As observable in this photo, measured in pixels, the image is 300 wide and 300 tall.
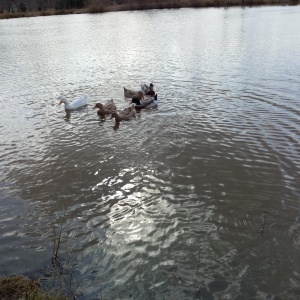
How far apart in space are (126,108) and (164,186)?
16.0 ft

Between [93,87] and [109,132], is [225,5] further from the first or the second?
[109,132]

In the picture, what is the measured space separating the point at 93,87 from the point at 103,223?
9.70 meters

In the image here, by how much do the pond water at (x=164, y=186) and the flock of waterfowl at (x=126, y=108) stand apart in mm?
332

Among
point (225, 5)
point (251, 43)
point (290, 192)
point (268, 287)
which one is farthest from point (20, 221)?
point (225, 5)

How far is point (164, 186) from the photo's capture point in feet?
21.2

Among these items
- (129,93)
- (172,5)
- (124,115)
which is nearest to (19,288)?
(124,115)

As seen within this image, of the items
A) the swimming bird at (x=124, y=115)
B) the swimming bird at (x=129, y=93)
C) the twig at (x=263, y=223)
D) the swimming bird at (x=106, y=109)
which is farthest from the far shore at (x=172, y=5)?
the twig at (x=263, y=223)

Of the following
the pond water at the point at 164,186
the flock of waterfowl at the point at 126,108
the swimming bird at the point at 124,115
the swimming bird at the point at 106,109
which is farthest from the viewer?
the swimming bird at the point at 106,109

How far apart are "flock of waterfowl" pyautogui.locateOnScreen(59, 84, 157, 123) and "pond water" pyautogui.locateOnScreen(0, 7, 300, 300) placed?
0.33 m

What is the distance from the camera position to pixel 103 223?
5434mm

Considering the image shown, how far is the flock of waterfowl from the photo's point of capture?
1055cm

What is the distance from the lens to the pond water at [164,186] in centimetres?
443

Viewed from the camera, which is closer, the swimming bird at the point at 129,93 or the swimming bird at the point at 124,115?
the swimming bird at the point at 124,115

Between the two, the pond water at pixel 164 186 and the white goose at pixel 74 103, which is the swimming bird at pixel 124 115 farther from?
the white goose at pixel 74 103
